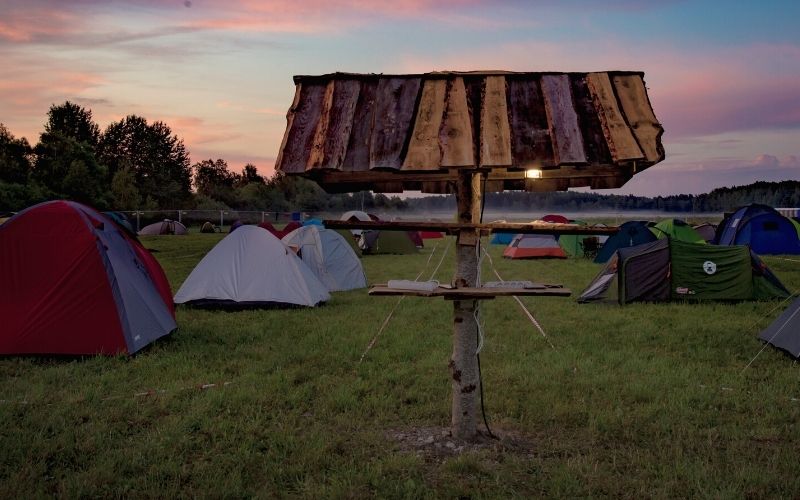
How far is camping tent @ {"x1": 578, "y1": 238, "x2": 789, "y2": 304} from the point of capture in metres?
14.3

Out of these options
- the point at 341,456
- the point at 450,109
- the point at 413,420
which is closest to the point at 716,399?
the point at 413,420

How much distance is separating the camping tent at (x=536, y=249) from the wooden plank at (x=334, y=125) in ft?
81.9

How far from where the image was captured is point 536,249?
29.3 meters

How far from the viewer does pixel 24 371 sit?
8.18m

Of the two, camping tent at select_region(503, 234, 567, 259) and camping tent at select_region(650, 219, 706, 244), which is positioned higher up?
camping tent at select_region(650, 219, 706, 244)

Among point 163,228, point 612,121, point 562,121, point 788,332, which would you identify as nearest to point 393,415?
point 562,121

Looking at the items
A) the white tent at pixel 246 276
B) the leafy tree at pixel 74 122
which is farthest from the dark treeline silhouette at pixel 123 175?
the white tent at pixel 246 276

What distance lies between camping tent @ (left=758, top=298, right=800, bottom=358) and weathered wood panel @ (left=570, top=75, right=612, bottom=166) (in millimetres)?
6193

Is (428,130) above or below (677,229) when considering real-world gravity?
above

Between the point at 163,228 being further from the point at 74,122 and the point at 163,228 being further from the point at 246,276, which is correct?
the point at 74,122

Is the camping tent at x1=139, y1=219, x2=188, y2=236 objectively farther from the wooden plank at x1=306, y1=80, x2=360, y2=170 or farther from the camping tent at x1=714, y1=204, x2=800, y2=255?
the wooden plank at x1=306, y1=80, x2=360, y2=170

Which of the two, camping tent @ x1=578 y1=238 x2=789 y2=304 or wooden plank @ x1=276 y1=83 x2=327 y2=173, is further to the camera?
camping tent @ x1=578 y1=238 x2=789 y2=304

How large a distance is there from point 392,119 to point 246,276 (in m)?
9.40

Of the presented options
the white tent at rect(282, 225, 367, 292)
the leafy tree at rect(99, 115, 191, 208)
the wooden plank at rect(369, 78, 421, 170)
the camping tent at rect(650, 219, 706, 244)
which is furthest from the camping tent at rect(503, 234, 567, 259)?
the leafy tree at rect(99, 115, 191, 208)
